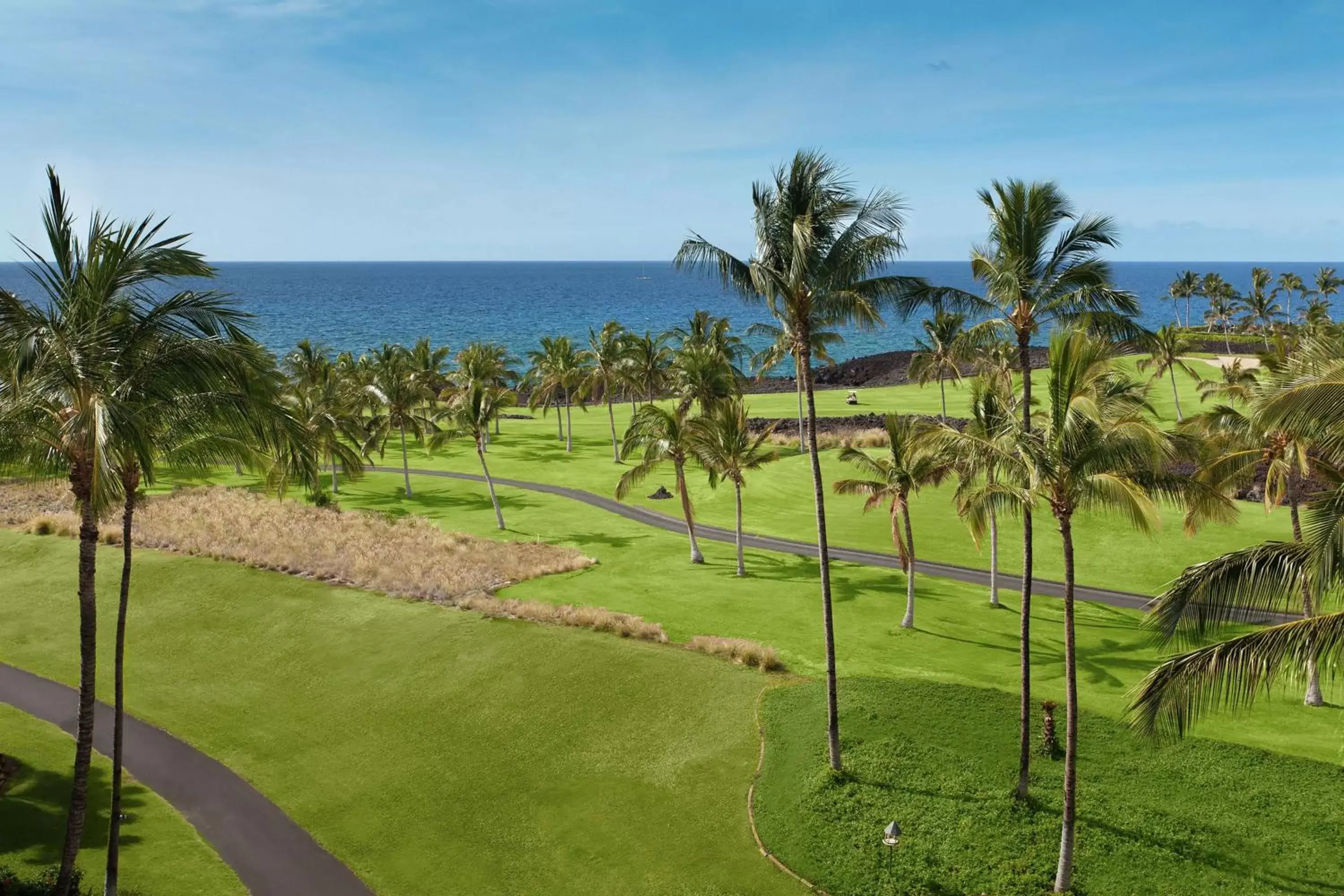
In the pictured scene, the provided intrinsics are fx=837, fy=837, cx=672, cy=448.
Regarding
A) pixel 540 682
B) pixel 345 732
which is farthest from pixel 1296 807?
pixel 345 732

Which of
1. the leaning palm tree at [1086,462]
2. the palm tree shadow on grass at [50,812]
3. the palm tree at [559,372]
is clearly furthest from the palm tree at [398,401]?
the leaning palm tree at [1086,462]

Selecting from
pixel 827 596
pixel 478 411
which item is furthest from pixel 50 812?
pixel 478 411

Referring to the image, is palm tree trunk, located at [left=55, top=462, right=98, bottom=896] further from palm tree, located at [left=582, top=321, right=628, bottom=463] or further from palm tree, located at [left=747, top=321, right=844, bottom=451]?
palm tree, located at [left=582, top=321, right=628, bottom=463]

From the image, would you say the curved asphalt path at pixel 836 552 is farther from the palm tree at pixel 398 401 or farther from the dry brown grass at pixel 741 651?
the dry brown grass at pixel 741 651

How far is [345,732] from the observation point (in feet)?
Answer: 91.7

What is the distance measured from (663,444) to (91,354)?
2973 cm

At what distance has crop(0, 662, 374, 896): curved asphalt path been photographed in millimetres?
21078

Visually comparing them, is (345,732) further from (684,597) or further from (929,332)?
(929,332)

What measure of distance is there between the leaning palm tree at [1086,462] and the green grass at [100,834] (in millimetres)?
21123

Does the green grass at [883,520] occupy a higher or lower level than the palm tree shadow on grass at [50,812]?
higher

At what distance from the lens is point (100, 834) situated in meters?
22.2

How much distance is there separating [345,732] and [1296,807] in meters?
27.8

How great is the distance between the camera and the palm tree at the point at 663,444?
43594 millimetres

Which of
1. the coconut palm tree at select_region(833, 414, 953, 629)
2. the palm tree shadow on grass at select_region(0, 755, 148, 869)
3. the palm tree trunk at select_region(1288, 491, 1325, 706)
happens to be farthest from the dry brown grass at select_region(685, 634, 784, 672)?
the palm tree shadow on grass at select_region(0, 755, 148, 869)
